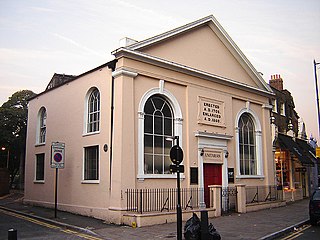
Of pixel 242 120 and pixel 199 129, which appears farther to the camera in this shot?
pixel 242 120

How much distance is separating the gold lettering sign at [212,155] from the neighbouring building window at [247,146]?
8.49ft

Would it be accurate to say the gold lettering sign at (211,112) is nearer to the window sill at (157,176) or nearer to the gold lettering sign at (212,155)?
the gold lettering sign at (212,155)

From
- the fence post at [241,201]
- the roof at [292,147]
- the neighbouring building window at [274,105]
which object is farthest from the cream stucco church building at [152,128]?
the neighbouring building window at [274,105]

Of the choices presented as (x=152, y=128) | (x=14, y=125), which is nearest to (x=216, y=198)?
(x=152, y=128)

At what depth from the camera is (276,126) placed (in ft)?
81.2

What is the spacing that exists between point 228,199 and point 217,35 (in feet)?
29.0

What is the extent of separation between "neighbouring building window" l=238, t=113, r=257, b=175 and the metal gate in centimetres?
197

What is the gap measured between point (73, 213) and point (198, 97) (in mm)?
7932

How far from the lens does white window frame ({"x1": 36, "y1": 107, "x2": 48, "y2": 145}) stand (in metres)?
20.0

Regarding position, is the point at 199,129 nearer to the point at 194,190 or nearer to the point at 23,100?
the point at 194,190

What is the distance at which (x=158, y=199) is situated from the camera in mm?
14469

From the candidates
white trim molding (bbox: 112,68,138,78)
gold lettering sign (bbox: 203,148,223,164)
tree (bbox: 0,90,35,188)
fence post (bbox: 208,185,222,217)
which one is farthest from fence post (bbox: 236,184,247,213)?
tree (bbox: 0,90,35,188)

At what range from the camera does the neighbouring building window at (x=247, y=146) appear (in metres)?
19.9

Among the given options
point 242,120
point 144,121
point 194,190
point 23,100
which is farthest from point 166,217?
point 23,100
